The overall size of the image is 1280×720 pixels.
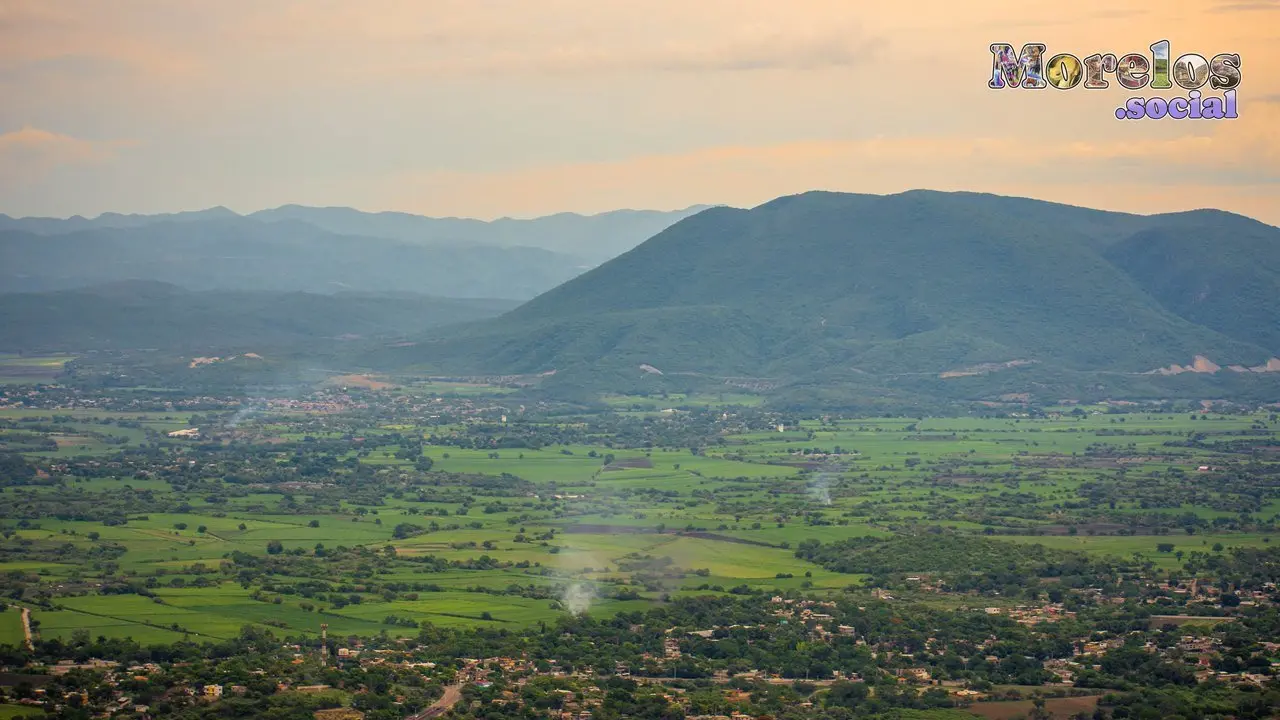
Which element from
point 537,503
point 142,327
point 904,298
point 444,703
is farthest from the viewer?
point 142,327

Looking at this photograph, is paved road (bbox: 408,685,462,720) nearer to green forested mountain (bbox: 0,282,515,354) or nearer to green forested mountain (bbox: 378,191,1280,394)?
green forested mountain (bbox: 378,191,1280,394)

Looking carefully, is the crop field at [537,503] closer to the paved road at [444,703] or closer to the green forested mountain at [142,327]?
the paved road at [444,703]

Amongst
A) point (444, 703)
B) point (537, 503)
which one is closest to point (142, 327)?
point (537, 503)

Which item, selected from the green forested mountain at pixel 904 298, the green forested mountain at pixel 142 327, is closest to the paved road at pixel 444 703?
the green forested mountain at pixel 904 298

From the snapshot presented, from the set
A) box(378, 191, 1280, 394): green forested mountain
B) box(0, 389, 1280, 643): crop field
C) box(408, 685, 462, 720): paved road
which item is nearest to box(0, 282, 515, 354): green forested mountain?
box(378, 191, 1280, 394): green forested mountain

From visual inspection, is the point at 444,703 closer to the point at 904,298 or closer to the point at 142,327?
the point at 904,298

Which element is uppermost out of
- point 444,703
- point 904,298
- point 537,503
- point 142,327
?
point 904,298
